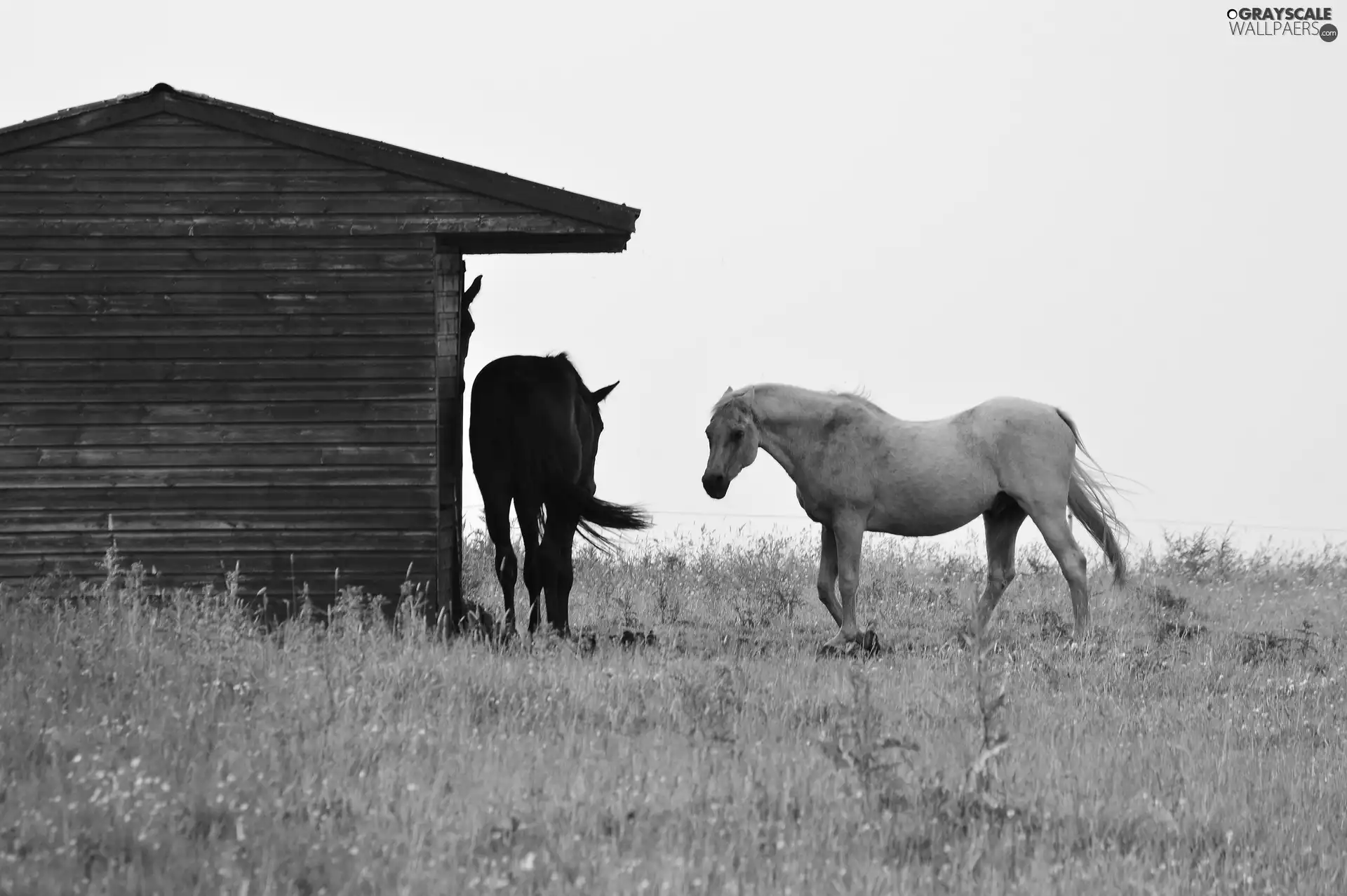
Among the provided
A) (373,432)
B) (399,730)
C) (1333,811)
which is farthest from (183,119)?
(1333,811)

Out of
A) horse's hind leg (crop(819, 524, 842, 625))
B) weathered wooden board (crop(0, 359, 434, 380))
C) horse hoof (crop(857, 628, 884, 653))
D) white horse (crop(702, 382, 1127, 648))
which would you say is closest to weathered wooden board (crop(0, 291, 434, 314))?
weathered wooden board (crop(0, 359, 434, 380))

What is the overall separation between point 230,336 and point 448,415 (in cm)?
192

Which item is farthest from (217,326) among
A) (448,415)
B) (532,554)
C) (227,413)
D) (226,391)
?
(532,554)

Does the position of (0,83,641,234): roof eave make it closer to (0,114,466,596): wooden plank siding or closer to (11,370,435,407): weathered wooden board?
(0,114,466,596): wooden plank siding

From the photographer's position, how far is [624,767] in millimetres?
6312

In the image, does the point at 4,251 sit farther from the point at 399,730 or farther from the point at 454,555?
the point at 399,730

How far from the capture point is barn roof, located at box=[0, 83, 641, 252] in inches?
445

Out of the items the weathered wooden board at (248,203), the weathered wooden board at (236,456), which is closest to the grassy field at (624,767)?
the weathered wooden board at (236,456)

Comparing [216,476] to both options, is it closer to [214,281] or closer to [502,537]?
[214,281]

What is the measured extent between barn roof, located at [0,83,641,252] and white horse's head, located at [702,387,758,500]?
5.61 ft

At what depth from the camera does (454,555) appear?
11.9 metres

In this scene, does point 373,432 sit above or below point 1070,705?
above

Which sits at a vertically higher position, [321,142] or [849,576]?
[321,142]

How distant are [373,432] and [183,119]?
3.17 m
